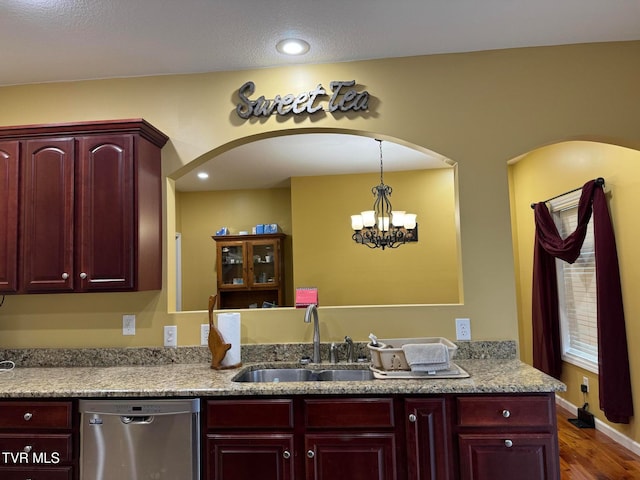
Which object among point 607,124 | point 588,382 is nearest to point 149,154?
point 607,124

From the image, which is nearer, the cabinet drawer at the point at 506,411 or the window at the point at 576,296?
the cabinet drawer at the point at 506,411

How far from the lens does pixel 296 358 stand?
2.67 m

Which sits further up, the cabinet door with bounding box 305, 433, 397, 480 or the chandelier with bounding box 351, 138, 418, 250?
the chandelier with bounding box 351, 138, 418, 250

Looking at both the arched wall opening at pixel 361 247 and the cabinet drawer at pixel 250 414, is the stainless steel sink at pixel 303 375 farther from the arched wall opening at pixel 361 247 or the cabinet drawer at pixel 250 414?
the arched wall opening at pixel 361 247

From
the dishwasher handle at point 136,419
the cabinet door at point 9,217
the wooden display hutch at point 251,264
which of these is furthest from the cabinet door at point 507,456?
the wooden display hutch at point 251,264

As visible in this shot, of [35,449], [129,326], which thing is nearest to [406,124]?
[129,326]

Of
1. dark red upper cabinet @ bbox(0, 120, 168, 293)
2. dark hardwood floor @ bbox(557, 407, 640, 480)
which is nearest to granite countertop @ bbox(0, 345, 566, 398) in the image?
dark red upper cabinet @ bbox(0, 120, 168, 293)

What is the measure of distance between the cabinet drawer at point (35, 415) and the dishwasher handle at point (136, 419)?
0.28m

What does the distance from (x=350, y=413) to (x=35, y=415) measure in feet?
4.85

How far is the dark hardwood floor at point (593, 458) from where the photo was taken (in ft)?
10.1

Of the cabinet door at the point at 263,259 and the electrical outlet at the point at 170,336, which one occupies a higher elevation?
the cabinet door at the point at 263,259

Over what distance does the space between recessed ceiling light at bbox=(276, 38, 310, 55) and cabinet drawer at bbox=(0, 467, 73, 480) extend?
239cm

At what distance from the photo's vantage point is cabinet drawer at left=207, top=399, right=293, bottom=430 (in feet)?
6.68

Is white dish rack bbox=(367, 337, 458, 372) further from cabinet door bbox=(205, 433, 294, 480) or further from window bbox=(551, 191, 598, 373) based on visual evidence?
window bbox=(551, 191, 598, 373)
